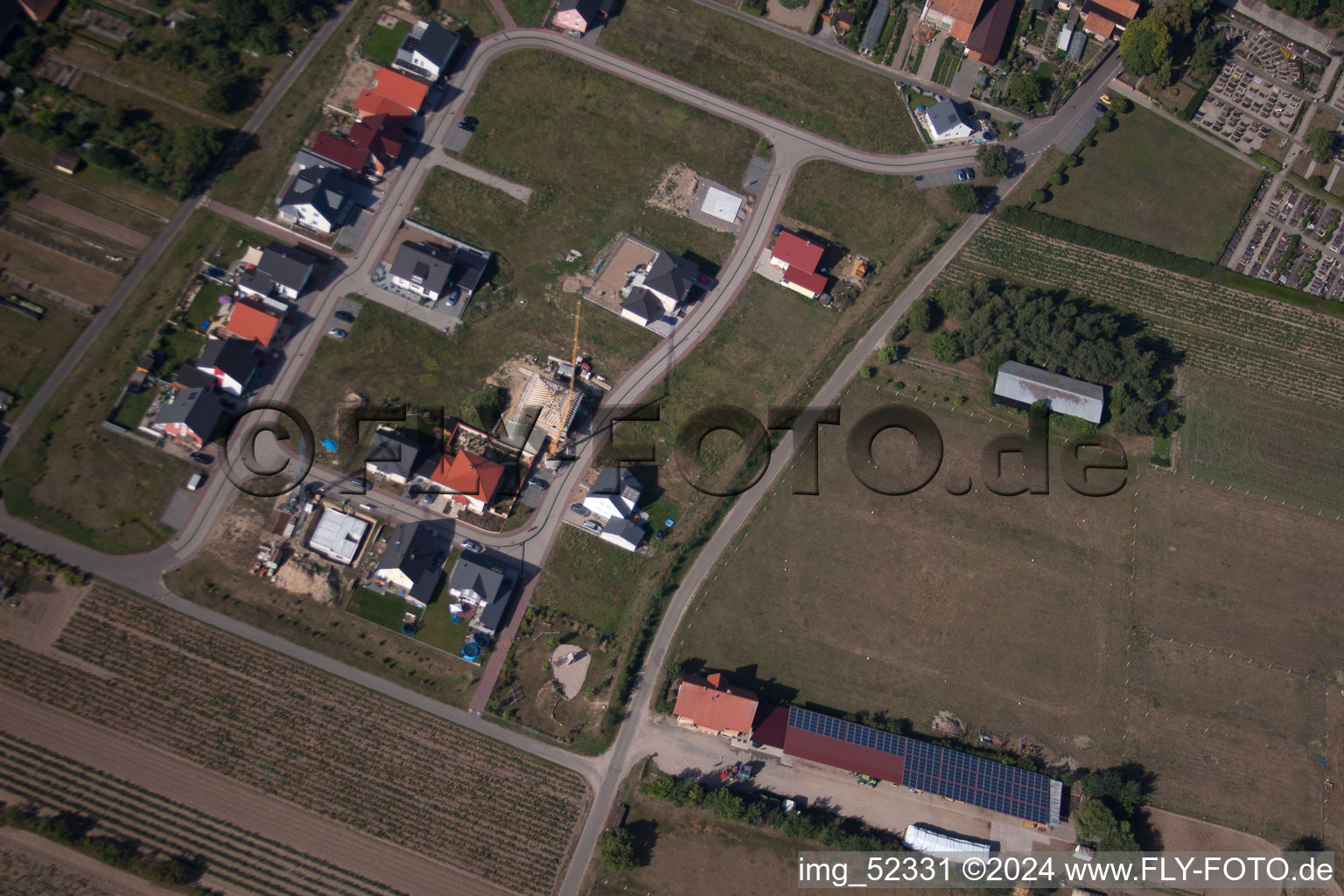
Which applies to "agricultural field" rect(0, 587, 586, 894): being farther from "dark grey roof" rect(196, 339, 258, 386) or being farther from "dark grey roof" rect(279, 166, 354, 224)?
"dark grey roof" rect(279, 166, 354, 224)

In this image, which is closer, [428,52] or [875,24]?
[428,52]

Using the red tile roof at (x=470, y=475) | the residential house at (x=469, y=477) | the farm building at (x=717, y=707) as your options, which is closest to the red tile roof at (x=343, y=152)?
the residential house at (x=469, y=477)

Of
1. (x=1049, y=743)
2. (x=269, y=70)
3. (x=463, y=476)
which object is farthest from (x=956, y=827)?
(x=269, y=70)

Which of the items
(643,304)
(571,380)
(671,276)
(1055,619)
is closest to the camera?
(1055,619)

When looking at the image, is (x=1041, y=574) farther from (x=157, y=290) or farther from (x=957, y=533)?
(x=157, y=290)

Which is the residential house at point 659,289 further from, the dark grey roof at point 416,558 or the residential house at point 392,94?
the dark grey roof at point 416,558

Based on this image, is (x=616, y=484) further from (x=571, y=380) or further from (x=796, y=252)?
(x=796, y=252)

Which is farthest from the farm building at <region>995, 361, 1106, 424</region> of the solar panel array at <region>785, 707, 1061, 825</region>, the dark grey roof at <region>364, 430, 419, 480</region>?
the dark grey roof at <region>364, 430, 419, 480</region>

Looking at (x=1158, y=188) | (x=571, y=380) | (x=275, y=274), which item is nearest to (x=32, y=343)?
(x=275, y=274)
